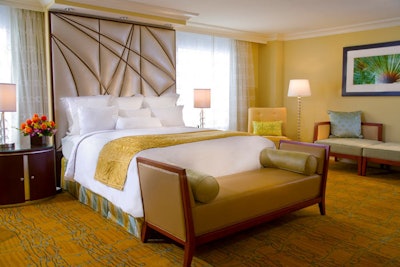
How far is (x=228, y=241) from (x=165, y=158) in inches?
35.4

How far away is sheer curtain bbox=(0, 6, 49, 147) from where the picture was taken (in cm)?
438

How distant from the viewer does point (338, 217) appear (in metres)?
3.45

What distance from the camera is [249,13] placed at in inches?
203

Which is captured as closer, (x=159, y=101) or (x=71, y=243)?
(x=71, y=243)

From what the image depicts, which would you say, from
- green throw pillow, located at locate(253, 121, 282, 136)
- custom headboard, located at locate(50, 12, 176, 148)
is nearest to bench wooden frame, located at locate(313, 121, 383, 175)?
green throw pillow, located at locate(253, 121, 282, 136)

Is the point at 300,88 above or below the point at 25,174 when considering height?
above

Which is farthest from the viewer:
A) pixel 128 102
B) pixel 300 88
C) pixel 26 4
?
pixel 300 88

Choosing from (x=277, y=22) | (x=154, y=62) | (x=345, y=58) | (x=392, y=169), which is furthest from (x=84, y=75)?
(x=392, y=169)

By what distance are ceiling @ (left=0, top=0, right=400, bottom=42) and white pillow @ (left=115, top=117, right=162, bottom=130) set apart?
1.49 m

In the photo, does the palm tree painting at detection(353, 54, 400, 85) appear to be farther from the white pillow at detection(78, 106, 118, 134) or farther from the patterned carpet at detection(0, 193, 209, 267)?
the patterned carpet at detection(0, 193, 209, 267)

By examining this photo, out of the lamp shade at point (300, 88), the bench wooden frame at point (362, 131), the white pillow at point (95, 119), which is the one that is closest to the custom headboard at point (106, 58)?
the white pillow at point (95, 119)

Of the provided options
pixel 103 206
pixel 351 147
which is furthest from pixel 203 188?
pixel 351 147

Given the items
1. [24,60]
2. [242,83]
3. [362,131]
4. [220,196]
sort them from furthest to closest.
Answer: [242,83] → [362,131] → [24,60] → [220,196]

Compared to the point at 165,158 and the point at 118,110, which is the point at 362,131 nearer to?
the point at 118,110
